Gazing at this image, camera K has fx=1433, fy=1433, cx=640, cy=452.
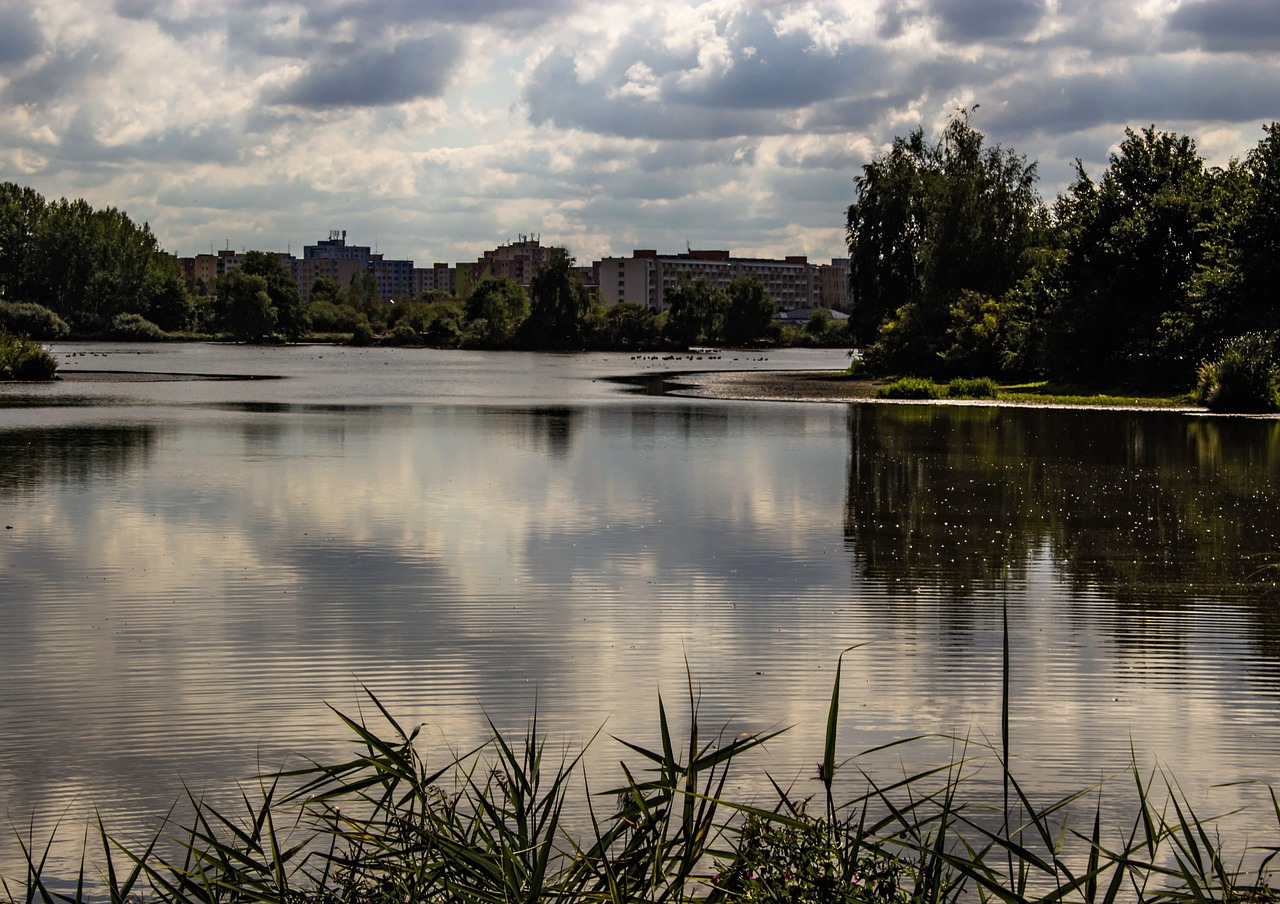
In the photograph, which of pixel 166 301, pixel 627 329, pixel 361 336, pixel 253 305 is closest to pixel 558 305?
pixel 627 329

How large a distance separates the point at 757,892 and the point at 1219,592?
8158 mm

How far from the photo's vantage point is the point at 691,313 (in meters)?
123

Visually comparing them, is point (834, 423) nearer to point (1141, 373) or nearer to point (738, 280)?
point (1141, 373)

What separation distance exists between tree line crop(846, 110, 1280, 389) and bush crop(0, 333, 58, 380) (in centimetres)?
2864

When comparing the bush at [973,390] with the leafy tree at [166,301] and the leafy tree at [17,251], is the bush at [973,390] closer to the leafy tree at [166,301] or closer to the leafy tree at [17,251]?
the leafy tree at [17,251]

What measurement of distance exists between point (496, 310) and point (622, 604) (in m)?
123

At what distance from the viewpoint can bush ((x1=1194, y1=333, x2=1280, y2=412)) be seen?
32344mm

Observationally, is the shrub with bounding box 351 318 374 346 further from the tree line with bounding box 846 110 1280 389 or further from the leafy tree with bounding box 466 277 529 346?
the tree line with bounding box 846 110 1280 389

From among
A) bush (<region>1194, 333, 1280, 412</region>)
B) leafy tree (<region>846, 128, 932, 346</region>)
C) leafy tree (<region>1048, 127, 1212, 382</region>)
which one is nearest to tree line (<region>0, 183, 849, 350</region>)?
leafy tree (<region>846, 128, 932, 346</region>)

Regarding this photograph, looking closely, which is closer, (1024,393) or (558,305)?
(1024,393)

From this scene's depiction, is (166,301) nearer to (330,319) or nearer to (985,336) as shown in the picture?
(330,319)

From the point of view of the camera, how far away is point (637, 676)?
8070 mm

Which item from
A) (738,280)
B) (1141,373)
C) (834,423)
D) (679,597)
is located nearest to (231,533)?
(679,597)

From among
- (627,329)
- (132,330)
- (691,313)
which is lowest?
(627,329)
